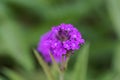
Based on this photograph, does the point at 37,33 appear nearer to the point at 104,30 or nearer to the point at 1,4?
the point at 1,4

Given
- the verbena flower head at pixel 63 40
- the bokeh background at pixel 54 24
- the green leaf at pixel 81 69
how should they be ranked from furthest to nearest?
the bokeh background at pixel 54 24, the green leaf at pixel 81 69, the verbena flower head at pixel 63 40

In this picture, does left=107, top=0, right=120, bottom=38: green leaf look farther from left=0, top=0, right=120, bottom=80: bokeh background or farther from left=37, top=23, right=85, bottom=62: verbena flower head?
left=37, top=23, right=85, bottom=62: verbena flower head

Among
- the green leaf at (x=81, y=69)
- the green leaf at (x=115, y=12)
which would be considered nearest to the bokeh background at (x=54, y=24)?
the green leaf at (x=115, y=12)

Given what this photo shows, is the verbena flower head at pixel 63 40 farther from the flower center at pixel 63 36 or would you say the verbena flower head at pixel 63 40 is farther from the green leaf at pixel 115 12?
the green leaf at pixel 115 12

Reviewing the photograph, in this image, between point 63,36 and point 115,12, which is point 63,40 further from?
point 115,12

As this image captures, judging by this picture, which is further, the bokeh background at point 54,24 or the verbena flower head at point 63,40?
the bokeh background at point 54,24

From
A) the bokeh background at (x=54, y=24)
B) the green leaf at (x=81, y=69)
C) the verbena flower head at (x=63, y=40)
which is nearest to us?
the verbena flower head at (x=63, y=40)

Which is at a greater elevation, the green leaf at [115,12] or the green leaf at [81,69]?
the green leaf at [115,12]

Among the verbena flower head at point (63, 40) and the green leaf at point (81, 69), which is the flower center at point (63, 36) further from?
the green leaf at point (81, 69)

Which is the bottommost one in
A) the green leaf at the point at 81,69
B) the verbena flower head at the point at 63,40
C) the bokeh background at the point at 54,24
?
the verbena flower head at the point at 63,40
